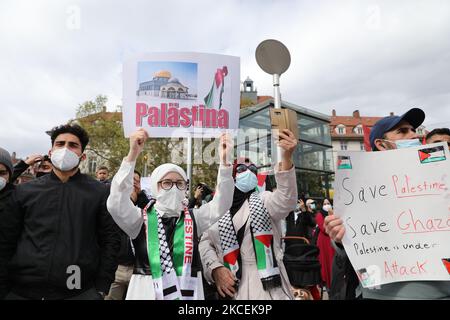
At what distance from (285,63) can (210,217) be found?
1530mm

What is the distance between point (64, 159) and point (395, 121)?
2.17m

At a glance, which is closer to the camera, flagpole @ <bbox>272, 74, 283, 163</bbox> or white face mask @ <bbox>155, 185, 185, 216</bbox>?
white face mask @ <bbox>155, 185, 185, 216</bbox>

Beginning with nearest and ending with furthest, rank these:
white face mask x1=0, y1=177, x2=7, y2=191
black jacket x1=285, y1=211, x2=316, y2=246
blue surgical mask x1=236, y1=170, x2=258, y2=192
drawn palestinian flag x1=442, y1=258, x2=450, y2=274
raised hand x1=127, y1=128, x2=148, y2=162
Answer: drawn palestinian flag x1=442, y1=258, x2=450, y2=274 < raised hand x1=127, y1=128, x2=148, y2=162 < white face mask x1=0, y1=177, x2=7, y2=191 < blue surgical mask x1=236, y1=170, x2=258, y2=192 < black jacket x1=285, y1=211, x2=316, y2=246

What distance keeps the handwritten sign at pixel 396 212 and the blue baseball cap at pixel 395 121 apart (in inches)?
11.0

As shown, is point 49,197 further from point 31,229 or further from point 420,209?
point 420,209

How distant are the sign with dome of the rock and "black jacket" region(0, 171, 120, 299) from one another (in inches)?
68.8

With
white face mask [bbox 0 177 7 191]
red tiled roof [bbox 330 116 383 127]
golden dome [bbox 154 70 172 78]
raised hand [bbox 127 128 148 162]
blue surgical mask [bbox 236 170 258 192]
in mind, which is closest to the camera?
raised hand [bbox 127 128 148 162]

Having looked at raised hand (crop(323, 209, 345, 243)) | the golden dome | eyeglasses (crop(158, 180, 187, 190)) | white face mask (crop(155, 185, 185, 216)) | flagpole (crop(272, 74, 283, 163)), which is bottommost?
raised hand (crop(323, 209, 345, 243))

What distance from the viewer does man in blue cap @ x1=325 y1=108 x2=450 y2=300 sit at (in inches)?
60.7

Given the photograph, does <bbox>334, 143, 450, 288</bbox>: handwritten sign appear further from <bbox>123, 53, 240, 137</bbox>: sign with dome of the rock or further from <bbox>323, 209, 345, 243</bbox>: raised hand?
<bbox>123, 53, 240, 137</bbox>: sign with dome of the rock

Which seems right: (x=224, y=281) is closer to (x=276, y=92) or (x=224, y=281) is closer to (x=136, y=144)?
(x=136, y=144)

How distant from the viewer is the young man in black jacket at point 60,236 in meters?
2.00

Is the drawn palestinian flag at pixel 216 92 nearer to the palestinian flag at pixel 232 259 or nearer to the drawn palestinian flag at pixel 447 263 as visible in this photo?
the palestinian flag at pixel 232 259

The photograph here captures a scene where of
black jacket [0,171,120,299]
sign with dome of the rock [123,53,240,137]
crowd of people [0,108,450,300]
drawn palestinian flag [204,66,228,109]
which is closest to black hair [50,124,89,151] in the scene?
crowd of people [0,108,450,300]
